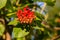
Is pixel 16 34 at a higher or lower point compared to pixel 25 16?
lower

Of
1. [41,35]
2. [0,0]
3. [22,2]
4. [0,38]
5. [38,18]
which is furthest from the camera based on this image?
[41,35]

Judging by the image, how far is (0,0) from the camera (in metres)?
1.17

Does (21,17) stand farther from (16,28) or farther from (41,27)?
(41,27)

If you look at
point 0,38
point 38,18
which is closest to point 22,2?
point 38,18

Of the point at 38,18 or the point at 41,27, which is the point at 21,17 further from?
the point at 41,27

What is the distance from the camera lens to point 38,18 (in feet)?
4.19

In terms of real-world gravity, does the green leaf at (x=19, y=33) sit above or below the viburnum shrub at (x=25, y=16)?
below

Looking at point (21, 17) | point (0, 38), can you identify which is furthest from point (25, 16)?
point (0, 38)

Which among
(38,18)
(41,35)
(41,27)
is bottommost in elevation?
(41,35)

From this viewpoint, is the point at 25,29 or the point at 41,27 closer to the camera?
the point at 25,29

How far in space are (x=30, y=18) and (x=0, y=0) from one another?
0.20 metres

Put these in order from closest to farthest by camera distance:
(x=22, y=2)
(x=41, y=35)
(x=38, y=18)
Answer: (x=38, y=18), (x=22, y=2), (x=41, y=35)

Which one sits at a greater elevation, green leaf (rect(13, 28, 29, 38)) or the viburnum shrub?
the viburnum shrub

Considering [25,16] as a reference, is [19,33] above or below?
below
